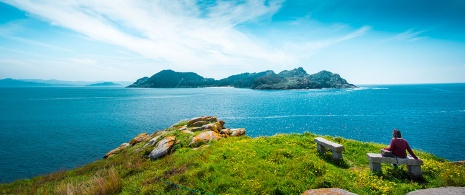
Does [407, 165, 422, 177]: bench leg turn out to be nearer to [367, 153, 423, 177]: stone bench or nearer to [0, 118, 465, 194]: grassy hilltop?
[367, 153, 423, 177]: stone bench

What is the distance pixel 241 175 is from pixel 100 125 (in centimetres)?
6789

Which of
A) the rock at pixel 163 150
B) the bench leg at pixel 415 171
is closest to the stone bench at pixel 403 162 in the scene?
the bench leg at pixel 415 171

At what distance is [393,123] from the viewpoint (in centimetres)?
6544

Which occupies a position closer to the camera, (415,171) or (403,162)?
(415,171)

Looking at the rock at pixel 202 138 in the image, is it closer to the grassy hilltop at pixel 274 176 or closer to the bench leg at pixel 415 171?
the grassy hilltop at pixel 274 176

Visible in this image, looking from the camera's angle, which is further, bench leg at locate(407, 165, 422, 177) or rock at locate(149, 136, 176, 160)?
rock at locate(149, 136, 176, 160)

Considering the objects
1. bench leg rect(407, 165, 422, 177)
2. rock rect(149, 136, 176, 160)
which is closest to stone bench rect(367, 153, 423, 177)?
bench leg rect(407, 165, 422, 177)

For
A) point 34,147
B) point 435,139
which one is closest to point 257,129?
point 435,139

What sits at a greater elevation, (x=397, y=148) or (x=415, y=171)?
(x=397, y=148)

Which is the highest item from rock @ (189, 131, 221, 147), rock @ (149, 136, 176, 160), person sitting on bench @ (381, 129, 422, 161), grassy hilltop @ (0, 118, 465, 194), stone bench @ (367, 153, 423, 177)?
person sitting on bench @ (381, 129, 422, 161)

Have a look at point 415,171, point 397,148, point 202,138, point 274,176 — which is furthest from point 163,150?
point 415,171

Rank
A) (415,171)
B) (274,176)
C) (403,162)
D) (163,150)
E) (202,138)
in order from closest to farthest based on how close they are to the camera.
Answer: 1. (274,176)
2. (415,171)
3. (403,162)
4. (163,150)
5. (202,138)

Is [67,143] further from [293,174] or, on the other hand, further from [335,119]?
[335,119]

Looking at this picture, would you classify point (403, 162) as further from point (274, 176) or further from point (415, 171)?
point (274, 176)
